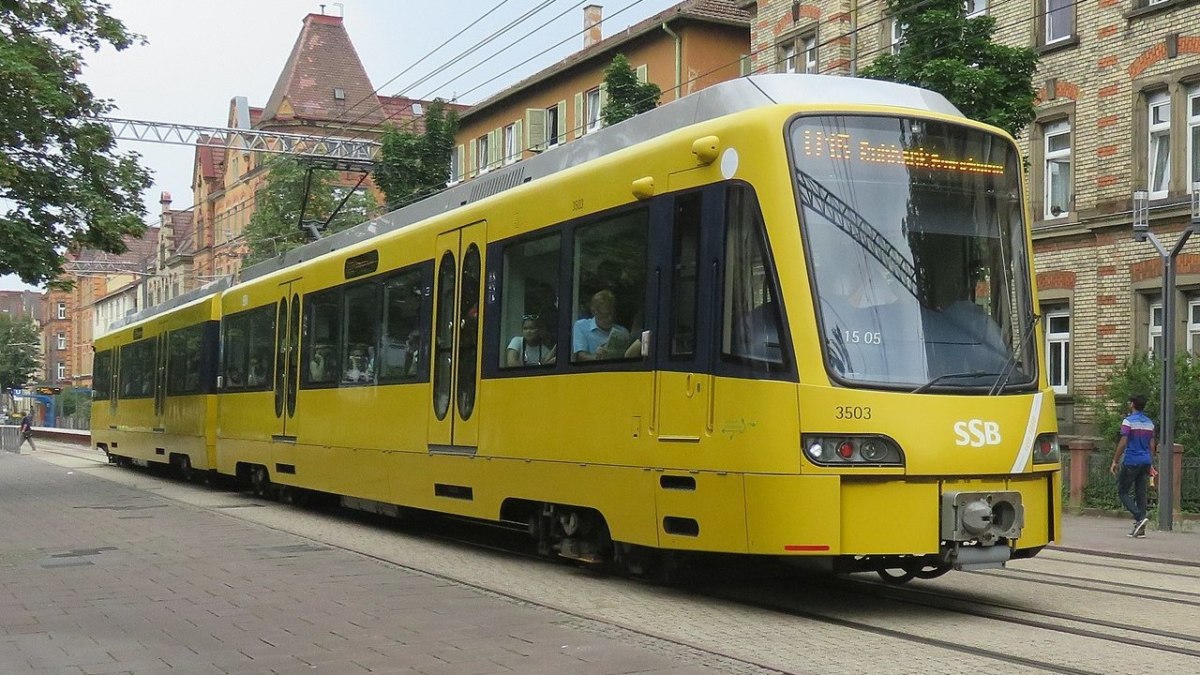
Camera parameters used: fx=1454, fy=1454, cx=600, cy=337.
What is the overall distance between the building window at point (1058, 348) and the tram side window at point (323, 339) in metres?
14.5

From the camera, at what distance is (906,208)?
30.2 ft

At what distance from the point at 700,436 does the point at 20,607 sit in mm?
4599

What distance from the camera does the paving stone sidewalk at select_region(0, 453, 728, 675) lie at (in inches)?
292

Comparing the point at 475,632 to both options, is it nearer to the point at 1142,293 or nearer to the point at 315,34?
the point at 1142,293

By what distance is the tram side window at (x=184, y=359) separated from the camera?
2309 cm

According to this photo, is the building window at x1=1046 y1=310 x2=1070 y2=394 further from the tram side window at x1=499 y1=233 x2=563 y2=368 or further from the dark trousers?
the tram side window at x1=499 y1=233 x2=563 y2=368

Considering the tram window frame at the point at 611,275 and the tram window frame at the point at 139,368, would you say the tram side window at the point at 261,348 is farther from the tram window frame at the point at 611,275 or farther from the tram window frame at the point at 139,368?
the tram window frame at the point at 611,275

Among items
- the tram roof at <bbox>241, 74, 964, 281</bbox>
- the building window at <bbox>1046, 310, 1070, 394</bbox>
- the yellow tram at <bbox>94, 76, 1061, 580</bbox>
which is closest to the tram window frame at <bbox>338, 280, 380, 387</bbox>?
the tram roof at <bbox>241, 74, 964, 281</bbox>

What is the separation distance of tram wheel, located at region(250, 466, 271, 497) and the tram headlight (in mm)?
12773

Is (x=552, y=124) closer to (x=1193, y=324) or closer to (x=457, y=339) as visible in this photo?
(x=1193, y=324)

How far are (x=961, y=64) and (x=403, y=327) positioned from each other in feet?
29.9

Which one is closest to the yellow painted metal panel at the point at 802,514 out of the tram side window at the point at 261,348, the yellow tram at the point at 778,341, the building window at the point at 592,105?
the yellow tram at the point at 778,341

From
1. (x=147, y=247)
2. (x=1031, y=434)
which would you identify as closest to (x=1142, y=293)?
(x=1031, y=434)

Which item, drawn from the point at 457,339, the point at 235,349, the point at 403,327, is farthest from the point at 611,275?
the point at 235,349
